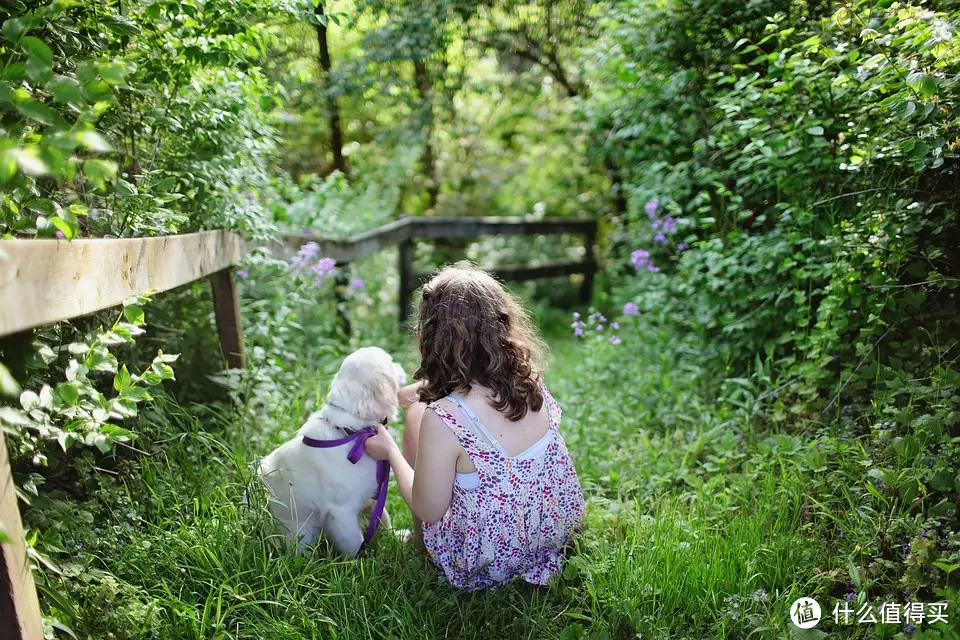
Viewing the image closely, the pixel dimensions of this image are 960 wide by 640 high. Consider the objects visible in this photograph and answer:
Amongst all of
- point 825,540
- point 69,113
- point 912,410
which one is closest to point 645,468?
point 825,540

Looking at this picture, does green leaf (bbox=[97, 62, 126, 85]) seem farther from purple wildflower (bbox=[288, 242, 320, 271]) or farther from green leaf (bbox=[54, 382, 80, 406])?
purple wildflower (bbox=[288, 242, 320, 271])

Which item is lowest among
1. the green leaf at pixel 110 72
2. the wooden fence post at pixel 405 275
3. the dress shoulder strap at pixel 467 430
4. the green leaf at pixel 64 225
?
the dress shoulder strap at pixel 467 430

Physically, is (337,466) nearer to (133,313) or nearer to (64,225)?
(133,313)

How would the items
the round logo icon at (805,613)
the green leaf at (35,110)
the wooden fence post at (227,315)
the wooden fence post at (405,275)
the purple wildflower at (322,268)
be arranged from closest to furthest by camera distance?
the green leaf at (35,110), the round logo icon at (805,613), the wooden fence post at (227,315), the purple wildflower at (322,268), the wooden fence post at (405,275)

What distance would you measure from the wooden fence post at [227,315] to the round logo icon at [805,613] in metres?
2.38

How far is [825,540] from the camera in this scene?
2396 mm

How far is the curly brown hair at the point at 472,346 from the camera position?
2.28 m

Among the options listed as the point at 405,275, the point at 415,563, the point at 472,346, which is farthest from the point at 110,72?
the point at 405,275

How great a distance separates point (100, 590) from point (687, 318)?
3318 mm

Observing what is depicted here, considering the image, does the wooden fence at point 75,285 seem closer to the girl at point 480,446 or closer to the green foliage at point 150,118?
the green foliage at point 150,118

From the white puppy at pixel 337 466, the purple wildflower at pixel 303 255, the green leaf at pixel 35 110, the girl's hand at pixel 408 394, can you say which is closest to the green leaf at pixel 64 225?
the green leaf at pixel 35 110

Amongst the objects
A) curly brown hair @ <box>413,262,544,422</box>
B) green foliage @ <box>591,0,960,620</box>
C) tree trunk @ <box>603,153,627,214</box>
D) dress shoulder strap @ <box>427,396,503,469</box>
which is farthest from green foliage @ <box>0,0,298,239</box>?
tree trunk @ <box>603,153,627,214</box>

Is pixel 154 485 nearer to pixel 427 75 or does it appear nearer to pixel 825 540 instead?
pixel 825 540

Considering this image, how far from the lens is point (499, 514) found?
232 centimetres
